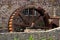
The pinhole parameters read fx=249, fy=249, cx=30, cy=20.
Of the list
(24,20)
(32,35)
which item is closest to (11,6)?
(24,20)

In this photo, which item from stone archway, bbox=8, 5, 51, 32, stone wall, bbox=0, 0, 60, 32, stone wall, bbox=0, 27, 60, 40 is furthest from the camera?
stone wall, bbox=0, 0, 60, 32

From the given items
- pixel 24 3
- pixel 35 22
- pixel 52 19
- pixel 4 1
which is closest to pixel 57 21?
pixel 52 19

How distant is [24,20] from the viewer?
12422 millimetres

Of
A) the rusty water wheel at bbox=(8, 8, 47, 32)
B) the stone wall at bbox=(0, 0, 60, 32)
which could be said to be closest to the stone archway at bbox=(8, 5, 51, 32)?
the rusty water wheel at bbox=(8, 8, 47, 32)

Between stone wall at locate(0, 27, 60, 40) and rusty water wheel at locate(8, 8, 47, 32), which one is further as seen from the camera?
rusty water wheel at locate(8, 8, 47, 32)

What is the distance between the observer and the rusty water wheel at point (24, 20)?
11.5 metres

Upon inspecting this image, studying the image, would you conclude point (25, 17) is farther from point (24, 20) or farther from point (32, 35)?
point (32, 35)

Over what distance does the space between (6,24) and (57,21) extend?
263cm

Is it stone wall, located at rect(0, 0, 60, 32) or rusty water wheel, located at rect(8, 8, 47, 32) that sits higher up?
stone wall, located at rect(0, 0, 60, 32)

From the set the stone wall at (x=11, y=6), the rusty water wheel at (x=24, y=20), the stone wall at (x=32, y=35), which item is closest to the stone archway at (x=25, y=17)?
the rusty water wheel at (x=24, y=20)

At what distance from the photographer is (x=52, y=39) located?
274 inches

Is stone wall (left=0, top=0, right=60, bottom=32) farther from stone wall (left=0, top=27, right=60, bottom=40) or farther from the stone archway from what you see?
stone wall (left=0, top=27, right=60, bottom=40)

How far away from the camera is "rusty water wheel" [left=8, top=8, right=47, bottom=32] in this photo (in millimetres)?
11500

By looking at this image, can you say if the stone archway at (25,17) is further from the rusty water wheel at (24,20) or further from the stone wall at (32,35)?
the stone wall at (32,35)
